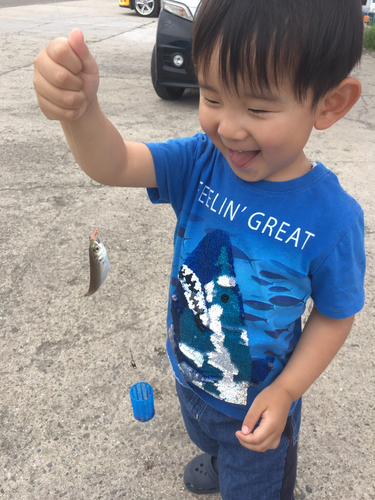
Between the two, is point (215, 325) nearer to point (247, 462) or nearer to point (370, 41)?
point (247, 462)

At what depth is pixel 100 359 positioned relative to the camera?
81.0 inches

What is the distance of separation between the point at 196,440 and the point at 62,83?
115cm

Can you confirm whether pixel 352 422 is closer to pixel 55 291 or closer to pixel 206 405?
pixel 206 405

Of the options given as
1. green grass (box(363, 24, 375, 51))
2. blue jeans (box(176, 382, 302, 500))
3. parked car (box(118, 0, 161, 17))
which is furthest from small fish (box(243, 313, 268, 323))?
parked car (box(118, 0, 161, 17))

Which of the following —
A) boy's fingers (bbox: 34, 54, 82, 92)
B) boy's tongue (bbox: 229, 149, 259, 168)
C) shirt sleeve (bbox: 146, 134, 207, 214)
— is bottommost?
shirt sleeve (bbox: 146, 134, 207, 214)

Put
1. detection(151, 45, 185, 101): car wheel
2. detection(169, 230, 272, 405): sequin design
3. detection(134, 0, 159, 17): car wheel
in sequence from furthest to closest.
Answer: detection(134, 0, 159, 17): car wheel → detection(151, 45, 185, 101): car wheel → detection(169, 230, 272, 405): sequin design

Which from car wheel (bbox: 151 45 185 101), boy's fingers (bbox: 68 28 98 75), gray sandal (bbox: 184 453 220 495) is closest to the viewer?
boy's fingers (bbox: 68 28 98 75)

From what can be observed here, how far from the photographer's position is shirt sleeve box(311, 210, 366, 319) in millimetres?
996

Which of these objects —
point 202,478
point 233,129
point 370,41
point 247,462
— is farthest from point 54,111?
point 370,41

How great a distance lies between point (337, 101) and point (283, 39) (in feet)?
0.72

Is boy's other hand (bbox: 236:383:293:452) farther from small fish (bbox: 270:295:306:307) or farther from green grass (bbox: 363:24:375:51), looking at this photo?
green grass (bbox: 363:24:375:51)

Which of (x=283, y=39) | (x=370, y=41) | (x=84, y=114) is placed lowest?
(x=370, y=41)

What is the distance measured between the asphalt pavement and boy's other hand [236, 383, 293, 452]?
75cm

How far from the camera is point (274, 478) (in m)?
1.17
